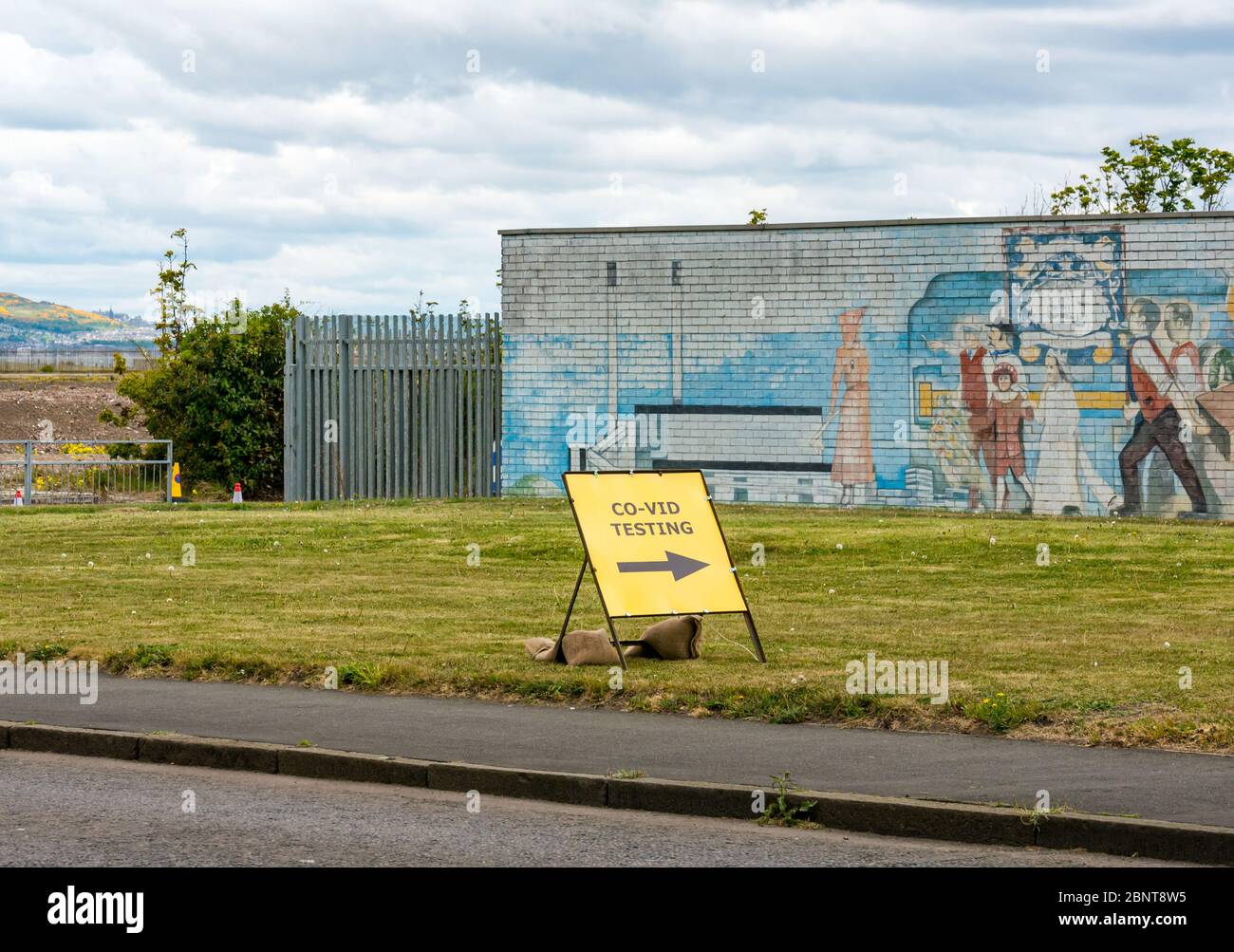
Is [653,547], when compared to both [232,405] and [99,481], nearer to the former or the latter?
[232,405]

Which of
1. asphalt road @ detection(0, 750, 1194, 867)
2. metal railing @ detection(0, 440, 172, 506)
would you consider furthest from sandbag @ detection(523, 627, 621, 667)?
metal railing @ detection(0, 440, 172, 506)

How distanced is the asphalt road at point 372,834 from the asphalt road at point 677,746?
479mm

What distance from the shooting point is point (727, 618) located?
15.1 meters

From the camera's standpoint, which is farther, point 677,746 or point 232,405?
point 232,405

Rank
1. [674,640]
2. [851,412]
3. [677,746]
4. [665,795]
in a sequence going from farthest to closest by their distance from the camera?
[851,412]
[674,640]
[677,746]
[665,795]

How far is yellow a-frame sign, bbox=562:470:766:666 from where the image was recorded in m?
12.0

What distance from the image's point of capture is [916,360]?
25.8 metres

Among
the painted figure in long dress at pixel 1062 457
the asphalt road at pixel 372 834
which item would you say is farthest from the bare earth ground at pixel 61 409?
the asphalt road at pixel 372 834

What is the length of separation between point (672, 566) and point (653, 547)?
0.65 feet
